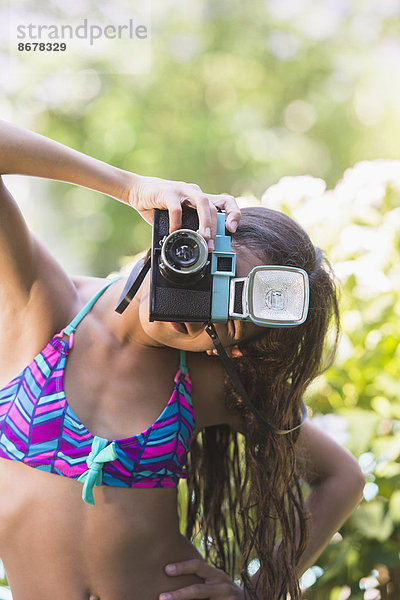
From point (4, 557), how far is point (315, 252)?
78 cm

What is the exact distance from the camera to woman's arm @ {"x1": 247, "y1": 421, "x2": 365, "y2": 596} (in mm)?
1395

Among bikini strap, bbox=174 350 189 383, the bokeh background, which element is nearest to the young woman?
bikini strap, bbox=174 350 189 383

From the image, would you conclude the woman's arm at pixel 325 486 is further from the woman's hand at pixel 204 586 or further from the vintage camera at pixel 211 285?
the vintage camera at pixel 211 285

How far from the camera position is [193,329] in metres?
1.08

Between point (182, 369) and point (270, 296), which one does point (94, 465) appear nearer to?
point (182, 369)

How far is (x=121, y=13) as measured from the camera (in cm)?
440

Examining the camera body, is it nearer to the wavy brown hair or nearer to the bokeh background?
the wavy brown hair

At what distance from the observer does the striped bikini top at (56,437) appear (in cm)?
106

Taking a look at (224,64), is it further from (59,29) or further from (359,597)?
(359,597)

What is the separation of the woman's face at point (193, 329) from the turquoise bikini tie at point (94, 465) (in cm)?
20

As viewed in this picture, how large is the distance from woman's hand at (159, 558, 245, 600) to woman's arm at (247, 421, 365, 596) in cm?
18

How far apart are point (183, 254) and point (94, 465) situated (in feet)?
1.26

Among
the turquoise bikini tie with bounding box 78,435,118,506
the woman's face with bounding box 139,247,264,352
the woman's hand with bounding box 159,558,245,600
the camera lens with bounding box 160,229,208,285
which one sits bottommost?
the woman's hand with bounding box 159,558,245,600

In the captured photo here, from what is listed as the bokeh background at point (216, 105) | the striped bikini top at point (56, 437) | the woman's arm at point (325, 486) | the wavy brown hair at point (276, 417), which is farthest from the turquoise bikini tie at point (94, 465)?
the bokeh background at point (216, 105)
